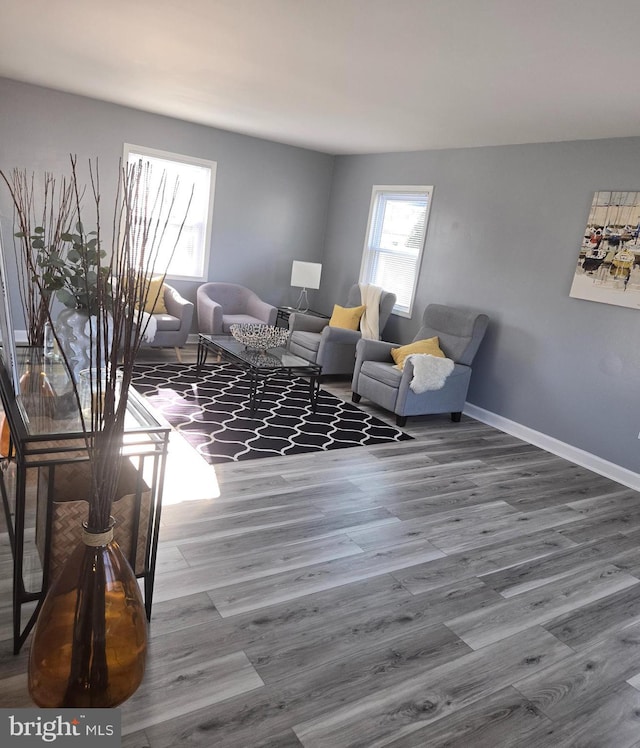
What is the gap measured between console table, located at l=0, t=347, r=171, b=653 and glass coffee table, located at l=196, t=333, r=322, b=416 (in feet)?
7.04

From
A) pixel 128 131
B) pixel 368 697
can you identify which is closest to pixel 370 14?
pixel 368 697

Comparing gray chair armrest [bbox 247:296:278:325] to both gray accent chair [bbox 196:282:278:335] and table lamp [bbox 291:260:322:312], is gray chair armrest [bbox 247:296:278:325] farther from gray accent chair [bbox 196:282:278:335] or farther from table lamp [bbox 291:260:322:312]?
table lamp [bbox 291:260:322:312]

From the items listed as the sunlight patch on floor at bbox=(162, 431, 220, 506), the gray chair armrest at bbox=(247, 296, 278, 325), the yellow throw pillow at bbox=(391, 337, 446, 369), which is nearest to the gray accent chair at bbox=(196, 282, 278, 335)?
the gray chair armrest at bbox=(247, 296, 278, 325)

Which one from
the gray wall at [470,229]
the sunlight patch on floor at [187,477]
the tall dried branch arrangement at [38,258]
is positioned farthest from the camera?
the gray wall at [470,229]

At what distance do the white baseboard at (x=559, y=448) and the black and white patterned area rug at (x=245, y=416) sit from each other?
107 centimetres

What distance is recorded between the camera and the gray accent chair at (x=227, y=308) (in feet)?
19.5

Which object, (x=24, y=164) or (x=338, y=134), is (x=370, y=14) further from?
(x=24, y=164)

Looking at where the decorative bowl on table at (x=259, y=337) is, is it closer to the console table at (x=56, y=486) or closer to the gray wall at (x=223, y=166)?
the gray wall at (x=223, y=166)

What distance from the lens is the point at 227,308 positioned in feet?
21.4

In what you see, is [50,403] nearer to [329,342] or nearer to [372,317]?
[329,342]

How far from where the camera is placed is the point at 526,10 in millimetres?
2205

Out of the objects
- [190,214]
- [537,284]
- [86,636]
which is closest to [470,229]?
[537,284]

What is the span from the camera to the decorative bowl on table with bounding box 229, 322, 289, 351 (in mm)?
4707

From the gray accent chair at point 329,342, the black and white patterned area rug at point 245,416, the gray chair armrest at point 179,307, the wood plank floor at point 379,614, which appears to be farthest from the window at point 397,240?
the wood plank floor at point 379,614
